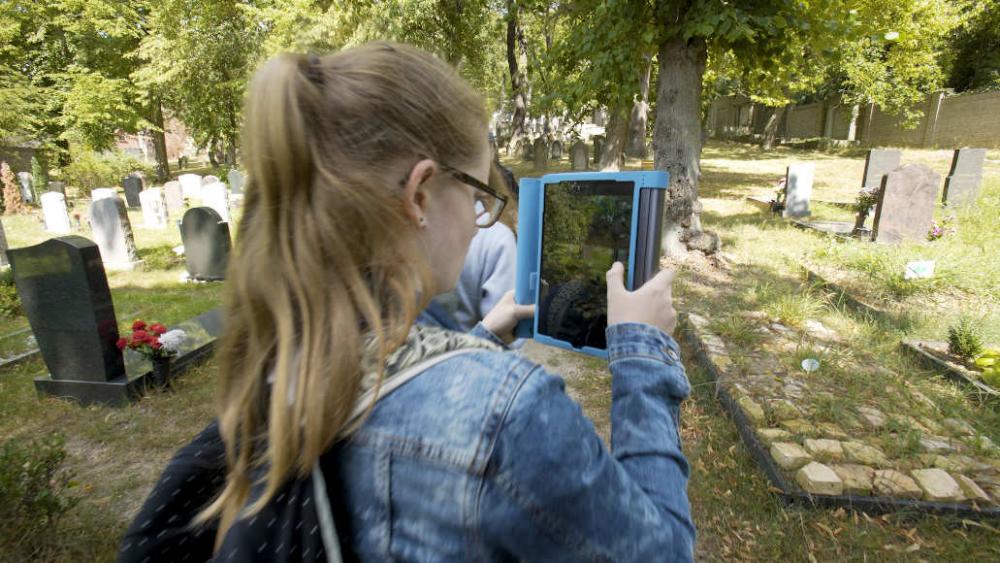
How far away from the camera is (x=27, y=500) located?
7.97 ft

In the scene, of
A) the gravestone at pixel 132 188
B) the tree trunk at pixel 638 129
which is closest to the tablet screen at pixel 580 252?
the gravestone at pixel 132 188

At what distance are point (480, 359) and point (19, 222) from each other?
1698 cm

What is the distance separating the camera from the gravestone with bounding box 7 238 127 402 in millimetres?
4078

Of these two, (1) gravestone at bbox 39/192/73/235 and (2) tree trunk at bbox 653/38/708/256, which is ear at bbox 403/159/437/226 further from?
(1) gravestone at bbox 39/192/73/235

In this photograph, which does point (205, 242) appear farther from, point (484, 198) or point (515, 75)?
point (515, 75)

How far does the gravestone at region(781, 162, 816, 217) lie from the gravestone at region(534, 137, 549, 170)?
33.4 ft

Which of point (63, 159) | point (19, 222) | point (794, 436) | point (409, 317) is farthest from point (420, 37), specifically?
point (409, 317)

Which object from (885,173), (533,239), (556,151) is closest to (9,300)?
(533,239)

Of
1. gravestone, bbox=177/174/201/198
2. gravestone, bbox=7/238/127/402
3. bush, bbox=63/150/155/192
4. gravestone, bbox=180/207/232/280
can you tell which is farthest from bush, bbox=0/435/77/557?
bush, bbox=63/150/155/192

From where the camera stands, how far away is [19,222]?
12930mm

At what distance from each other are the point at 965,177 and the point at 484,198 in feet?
39.7

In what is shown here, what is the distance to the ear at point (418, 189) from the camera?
83cm

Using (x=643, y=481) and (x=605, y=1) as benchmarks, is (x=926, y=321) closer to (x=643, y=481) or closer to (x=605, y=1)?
(x=605, y=1)

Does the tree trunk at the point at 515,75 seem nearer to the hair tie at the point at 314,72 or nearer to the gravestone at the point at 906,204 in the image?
the gravestone at the point at 906,204
